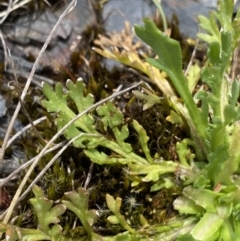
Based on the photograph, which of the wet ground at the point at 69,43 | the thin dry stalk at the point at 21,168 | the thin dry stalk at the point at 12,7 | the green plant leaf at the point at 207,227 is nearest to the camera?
the green plant leaf at the point at 207,227

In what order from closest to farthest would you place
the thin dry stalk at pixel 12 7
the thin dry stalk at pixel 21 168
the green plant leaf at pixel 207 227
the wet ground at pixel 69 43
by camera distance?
the green plant leaf at pixel 207 227 < the thin dry stalk at pixel 21 168 < the wet ground at pixel 69 43 < the thin dry stalk at pixel 12 7

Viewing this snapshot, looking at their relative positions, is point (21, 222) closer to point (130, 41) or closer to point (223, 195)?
point (223, 195)

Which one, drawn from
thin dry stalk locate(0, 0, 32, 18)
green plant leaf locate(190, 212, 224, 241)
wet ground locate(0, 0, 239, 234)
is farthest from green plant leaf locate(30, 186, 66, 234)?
thin dry stalk locate(0, 0, 32, 18)

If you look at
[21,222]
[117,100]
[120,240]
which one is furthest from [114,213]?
[117,100]

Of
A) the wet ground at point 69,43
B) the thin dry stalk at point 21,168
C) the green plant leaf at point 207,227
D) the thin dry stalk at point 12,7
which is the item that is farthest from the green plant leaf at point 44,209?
the thin dry stalk at point 12,7

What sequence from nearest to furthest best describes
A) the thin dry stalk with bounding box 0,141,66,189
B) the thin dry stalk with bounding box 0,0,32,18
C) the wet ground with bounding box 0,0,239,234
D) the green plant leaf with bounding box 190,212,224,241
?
the green plant leaf with bounding box 190,212,224,241 < the thin dry stalk with bounding box 0,141,66,189 < the wet ground with bounding box 0,0,239,234 < the thin dry stalk with bounding box 0,0,32,18

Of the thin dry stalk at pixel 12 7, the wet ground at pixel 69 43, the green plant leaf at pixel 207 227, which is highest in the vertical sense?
the thin dry stalk at pixel 12 7

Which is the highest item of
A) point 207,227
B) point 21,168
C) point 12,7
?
point 12,7

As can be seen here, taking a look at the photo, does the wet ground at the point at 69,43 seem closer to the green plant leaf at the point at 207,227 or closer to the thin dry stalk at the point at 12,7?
the thin dry stalk at the point at 12,7

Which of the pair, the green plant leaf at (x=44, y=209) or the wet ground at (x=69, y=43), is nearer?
the green plant leaf at (x=44, y=209)

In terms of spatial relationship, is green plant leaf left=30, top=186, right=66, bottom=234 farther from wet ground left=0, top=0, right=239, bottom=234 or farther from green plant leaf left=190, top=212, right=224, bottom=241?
green plant leaf left=190, top=212, right=224, bottom=241

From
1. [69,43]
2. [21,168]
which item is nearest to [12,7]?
[69,43]

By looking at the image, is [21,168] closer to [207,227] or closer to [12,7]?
[207,227]
